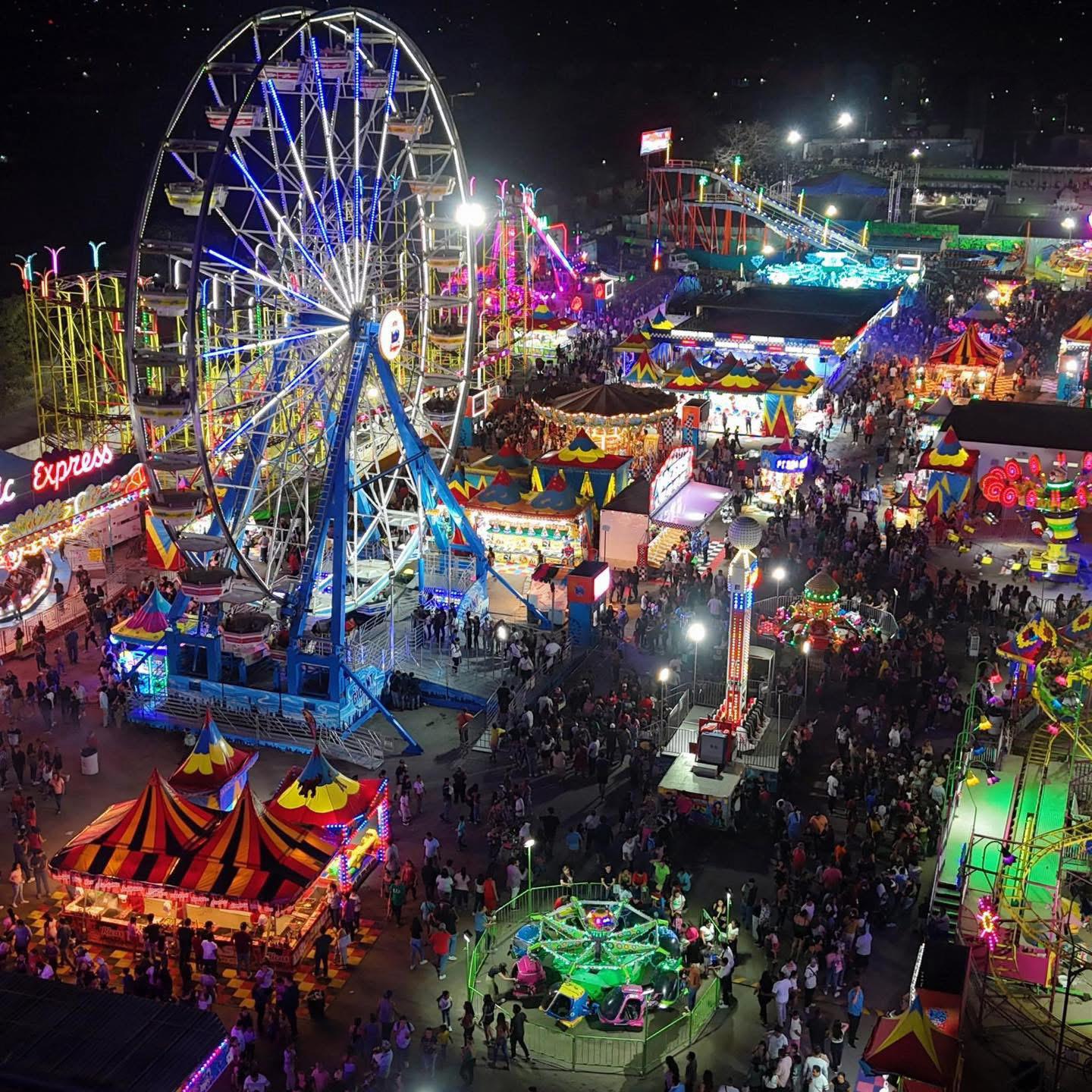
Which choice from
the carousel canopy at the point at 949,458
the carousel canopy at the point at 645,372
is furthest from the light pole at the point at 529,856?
the carousel canopy at the point at 645,372

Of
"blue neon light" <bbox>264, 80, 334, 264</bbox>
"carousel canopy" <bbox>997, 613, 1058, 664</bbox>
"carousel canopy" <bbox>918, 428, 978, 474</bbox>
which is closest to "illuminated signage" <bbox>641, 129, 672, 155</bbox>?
"carousel canopy" <bbox>918, 428, 978, 474</bbox>

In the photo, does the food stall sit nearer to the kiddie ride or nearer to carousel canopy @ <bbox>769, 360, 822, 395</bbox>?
the kiddie ride

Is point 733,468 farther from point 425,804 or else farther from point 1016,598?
point 425,804

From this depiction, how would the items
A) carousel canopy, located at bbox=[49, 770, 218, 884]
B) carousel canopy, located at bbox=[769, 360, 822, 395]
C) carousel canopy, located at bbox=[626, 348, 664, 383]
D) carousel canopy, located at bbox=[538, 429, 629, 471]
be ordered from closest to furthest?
carousel canopy, located at bbox=[49, 770, 218, 884] → carousel canopy, located at bbox=[538, 429, 629, 471] → carousel canopy, located at bbox=[769, 360, 822, 395] → carousel canopy, located at bbox=[626, 348, 664, 383]

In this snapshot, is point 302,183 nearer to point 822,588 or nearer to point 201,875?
point 201,875

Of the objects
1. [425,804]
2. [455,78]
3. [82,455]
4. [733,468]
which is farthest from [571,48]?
[425,804]

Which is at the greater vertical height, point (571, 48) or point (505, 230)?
point (571, 48)
